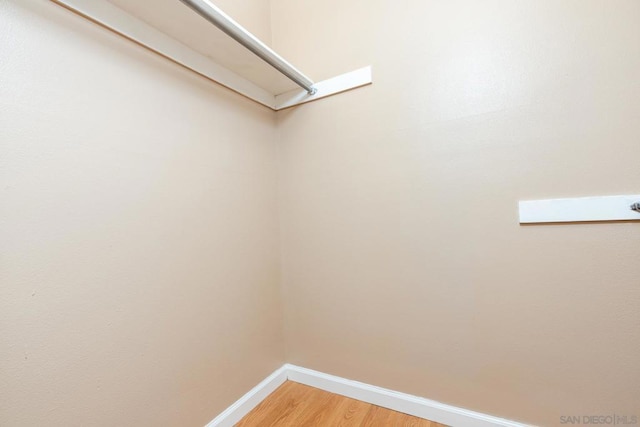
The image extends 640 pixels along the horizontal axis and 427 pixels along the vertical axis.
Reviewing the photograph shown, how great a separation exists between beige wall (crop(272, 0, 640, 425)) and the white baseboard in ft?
0.17

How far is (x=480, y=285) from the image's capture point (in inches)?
55.7

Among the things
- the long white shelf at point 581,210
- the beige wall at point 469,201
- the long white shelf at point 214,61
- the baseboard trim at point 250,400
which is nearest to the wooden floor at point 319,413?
the baseboard trim at point 250,400

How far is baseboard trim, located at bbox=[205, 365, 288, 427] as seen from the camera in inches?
57.7

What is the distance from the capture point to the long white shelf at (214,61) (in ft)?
3.62

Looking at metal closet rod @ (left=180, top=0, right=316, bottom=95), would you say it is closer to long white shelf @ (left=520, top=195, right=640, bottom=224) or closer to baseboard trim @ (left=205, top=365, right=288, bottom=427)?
long white shelf @ (left=520, top=195, right=640, bottom=224)

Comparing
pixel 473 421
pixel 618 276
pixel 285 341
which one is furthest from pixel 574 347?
pixel 285 341

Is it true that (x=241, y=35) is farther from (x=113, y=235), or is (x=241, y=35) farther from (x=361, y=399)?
(x=361, y=399)

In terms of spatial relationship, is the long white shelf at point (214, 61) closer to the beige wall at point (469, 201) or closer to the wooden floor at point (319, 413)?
the beige wall at point (469, 201)

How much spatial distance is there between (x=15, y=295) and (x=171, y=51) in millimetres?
1179

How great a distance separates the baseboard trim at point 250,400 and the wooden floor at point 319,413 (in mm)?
30

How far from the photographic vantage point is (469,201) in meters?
1.44

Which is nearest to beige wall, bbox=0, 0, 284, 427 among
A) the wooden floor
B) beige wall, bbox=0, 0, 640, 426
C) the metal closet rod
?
beige wall, bbox=0, 0, 640, 426

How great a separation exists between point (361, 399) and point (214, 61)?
87.0 inches

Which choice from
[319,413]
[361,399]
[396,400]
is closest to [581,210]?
[396,400]
